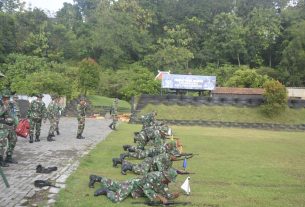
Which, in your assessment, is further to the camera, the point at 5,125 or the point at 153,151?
the point at 153,151

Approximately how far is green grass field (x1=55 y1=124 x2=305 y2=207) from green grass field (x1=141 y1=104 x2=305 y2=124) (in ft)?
54.1

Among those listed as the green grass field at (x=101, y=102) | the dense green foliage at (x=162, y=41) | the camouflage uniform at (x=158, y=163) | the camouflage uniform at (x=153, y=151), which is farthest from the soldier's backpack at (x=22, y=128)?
the dense green foliage at (x=162, y=41)

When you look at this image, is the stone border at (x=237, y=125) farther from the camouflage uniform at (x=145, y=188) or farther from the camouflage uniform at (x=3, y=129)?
the camouflage uniform at (x=145, y=188)

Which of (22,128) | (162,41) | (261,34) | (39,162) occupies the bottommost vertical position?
(39,162)

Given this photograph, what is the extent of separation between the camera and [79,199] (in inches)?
364

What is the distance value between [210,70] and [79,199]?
60640mm

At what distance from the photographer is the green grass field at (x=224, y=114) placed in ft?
122

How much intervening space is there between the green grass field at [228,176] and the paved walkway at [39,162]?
1.30 feet

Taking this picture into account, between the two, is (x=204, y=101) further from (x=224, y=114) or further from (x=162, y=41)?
(x=162, y=41)

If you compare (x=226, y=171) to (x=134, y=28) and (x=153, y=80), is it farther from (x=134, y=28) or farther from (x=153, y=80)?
(x=134, y=28)

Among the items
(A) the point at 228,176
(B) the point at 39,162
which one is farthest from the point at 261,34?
(B) the point at 39,162

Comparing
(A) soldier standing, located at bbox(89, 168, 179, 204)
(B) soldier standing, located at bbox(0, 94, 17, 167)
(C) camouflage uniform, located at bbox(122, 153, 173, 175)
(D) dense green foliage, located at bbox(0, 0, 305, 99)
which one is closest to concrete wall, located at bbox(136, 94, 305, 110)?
(D) dense green foliage, located at bbox(0, 0, 305, 99)

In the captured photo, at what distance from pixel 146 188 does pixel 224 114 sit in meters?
29.6

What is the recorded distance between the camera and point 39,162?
45.2ft
